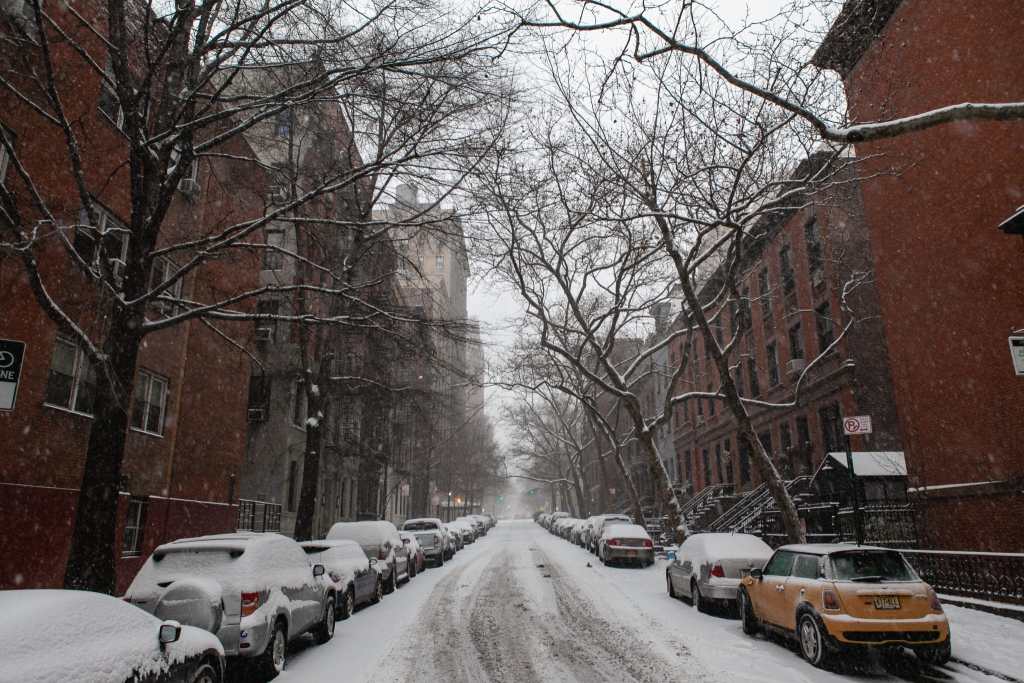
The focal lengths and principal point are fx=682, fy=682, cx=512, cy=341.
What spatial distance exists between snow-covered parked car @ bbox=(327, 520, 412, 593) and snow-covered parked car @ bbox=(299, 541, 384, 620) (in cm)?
194

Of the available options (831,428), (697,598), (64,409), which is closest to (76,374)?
(64,409)

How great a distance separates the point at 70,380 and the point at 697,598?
12912 mm

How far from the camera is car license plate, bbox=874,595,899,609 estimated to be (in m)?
7.88

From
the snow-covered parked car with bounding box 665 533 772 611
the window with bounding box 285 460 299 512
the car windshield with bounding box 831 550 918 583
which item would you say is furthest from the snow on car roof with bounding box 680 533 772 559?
the window with bounding box 285 460 299 512

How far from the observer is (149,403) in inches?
641

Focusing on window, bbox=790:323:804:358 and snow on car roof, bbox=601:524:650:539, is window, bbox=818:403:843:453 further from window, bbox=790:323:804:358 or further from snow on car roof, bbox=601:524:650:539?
snow on car roof, bbox=601:524:650:539

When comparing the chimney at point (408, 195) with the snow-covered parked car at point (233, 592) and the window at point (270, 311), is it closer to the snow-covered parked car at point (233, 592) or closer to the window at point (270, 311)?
the snow-covered parked car at point (233, 592)

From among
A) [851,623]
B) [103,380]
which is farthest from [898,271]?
[103,380]

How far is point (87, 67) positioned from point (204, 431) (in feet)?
30.4

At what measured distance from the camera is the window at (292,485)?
29.6 metres

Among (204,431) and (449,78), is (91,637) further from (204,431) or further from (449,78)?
(204,431)

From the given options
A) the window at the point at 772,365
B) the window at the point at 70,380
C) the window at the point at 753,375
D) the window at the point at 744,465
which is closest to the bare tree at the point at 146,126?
the window at the point at 70,380

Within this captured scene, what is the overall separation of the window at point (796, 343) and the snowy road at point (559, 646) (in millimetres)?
15104

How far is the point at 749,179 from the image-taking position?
53.9ft
